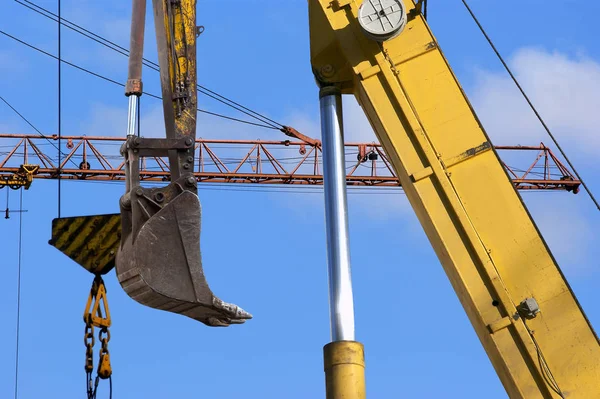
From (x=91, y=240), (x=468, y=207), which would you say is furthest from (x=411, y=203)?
(x=91, y=240)

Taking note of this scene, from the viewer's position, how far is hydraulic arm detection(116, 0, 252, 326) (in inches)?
346

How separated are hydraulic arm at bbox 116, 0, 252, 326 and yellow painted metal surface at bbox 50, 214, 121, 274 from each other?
689 millimetres

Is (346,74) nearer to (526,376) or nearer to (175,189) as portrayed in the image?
(175,189)

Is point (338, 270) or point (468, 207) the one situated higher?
point (468, 207)

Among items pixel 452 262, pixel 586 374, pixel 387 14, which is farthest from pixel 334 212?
pixel 586 374

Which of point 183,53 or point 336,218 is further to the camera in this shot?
point 336,218

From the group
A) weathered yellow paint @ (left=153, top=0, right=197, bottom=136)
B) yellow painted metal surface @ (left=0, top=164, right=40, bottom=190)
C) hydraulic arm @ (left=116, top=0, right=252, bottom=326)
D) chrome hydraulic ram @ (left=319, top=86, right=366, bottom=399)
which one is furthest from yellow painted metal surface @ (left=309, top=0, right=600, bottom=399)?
yellow painted metal surface @ (left=0, top=164, right=40, bottom=190)

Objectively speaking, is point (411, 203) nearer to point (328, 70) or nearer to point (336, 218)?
point (336, 218)

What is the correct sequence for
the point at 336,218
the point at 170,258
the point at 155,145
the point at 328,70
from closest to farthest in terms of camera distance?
the point at 170,258
the point at 155,145
the point at 336,218
the point at 328,70

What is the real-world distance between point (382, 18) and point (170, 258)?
265 centimetres

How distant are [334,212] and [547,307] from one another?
69.4 inches

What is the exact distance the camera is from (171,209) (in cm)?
897

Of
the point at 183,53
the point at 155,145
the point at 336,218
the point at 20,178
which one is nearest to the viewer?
the point at 155,145

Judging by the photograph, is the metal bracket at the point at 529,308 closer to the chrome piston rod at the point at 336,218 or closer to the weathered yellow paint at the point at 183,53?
the chrome piston rod at the point at 336,218
